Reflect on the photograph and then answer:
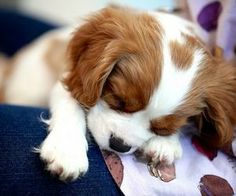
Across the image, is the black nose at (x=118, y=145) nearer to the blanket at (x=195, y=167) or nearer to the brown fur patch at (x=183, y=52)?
the blanket at (x=195, y=167)

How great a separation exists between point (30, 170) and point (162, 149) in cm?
37

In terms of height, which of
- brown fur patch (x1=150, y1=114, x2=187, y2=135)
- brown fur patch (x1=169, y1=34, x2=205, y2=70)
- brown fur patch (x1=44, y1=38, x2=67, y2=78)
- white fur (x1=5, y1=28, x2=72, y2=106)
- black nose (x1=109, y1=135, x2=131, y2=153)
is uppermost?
brown fur patch (x1=169, y1=34, x2=205, y2=70)

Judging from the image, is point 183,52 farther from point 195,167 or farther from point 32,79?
point 32,79

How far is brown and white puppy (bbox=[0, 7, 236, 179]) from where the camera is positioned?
3.51 feet

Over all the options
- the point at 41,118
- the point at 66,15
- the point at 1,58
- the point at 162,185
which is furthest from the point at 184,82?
the point at 66,15

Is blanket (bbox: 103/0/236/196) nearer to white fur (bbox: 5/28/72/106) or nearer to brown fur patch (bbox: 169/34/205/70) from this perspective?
brown fur patch (bbox: 169/34/205/70)

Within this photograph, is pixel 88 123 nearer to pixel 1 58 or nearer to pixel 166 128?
pixel 166 128

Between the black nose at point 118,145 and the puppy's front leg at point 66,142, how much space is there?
0.22 ft

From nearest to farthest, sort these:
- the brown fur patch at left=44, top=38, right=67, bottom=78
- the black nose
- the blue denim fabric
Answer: the blue denim fabric
the black nose
the brown fur patch at left=44, top=38, right=67, bottom=78

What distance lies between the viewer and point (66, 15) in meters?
3.25

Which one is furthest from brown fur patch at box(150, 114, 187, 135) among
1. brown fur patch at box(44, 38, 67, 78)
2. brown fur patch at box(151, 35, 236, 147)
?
brown fur patch at box(44, 38, 67, 78)

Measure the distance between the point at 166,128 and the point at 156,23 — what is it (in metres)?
0.31

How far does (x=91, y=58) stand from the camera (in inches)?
44.8

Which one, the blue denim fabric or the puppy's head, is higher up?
the puppy's head
